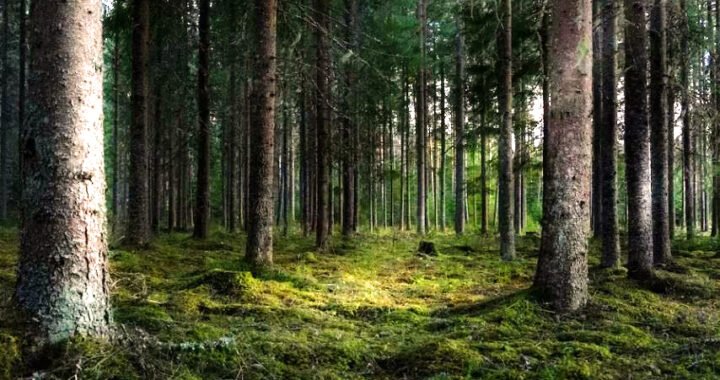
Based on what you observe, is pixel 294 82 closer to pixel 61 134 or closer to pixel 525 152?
pixel 525 152

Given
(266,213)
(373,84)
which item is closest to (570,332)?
(266,213)

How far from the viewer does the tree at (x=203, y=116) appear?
1471 cm

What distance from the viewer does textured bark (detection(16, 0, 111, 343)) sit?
3518mm

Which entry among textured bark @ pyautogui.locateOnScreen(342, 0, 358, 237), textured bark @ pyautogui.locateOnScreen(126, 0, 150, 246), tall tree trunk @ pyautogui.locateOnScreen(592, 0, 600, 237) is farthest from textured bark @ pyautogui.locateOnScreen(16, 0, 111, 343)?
textured bark @ pyautogui.locateOnScreen(342, 0, 358, 237)

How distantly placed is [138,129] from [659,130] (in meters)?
10.4

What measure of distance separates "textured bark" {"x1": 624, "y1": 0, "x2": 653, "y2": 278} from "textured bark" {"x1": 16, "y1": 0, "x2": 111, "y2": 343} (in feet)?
25.8

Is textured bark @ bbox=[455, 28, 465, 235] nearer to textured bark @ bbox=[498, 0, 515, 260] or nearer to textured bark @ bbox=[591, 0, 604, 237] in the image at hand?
textured bark @ bbox=[591, 0, 604, 237]

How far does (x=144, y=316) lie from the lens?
5.24 meters

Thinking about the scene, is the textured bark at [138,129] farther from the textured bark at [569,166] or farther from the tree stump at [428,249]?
the textured bark at [569,166]

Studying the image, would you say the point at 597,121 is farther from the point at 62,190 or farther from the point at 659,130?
the point at 62,190

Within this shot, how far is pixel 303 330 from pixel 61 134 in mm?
3024

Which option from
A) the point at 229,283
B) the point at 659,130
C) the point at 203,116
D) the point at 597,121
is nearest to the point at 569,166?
the point at 229,283

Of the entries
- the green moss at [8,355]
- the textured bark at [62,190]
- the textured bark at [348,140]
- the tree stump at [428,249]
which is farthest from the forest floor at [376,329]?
the textured bark at [348,140]

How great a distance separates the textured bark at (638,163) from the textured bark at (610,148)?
0.90 m
